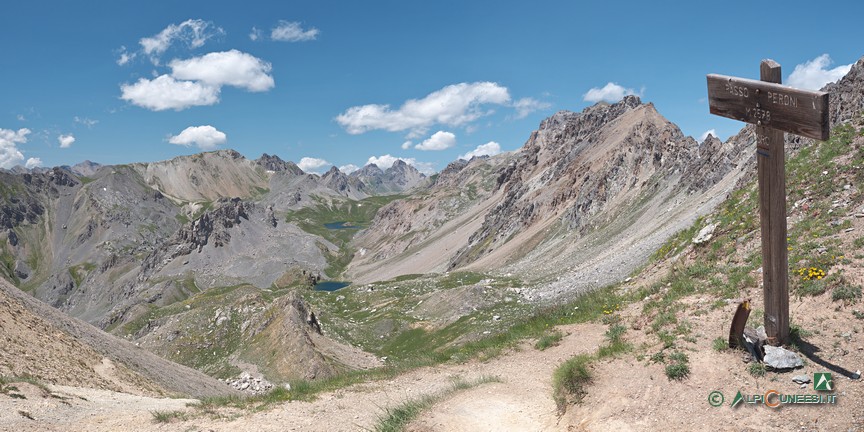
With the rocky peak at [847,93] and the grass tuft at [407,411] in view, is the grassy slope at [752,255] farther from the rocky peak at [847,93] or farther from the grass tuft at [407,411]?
the rocky peak at [847,93]

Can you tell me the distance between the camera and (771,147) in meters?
10.9

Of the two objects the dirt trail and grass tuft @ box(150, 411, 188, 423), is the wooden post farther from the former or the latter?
grass tuft @ box(150, 411, 188, 423)

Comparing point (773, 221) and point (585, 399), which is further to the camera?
point (585, 399)

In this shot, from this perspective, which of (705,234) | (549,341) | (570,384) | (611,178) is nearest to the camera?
(570,384)

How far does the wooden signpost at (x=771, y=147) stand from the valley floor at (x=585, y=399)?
133 centimetres

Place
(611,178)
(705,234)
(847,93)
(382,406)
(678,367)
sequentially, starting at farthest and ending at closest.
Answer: (611,178), (847,93), (705,234), (382,406), (678,367)

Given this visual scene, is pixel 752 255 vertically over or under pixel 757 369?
over

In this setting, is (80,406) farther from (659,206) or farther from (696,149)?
(696,149)

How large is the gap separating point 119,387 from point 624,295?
25340mm

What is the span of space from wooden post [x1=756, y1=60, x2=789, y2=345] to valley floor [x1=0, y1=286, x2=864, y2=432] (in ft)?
3.04

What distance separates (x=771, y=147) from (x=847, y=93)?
57.6m

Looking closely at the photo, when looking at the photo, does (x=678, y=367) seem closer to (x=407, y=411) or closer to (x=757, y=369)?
(x=757, y=369)

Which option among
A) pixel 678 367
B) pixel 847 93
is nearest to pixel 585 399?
pixel 678 367

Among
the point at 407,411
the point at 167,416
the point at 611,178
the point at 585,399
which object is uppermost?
the point at 611,178
